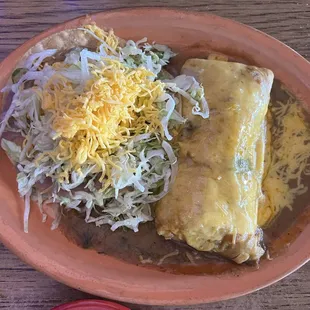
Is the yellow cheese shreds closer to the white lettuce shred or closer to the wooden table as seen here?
the white lettuce shred

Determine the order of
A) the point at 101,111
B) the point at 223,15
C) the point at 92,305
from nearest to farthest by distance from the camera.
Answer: the point at 101,111 < the point at 92,305 < the point at 223,15

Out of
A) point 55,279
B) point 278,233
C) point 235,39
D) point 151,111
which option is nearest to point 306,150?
point 278,233

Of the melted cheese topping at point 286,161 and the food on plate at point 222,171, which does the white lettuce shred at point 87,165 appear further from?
the melted cheese topping at point 286,161

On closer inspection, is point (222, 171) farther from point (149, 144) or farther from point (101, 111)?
point (101, 111)

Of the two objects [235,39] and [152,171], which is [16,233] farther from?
[235,39]

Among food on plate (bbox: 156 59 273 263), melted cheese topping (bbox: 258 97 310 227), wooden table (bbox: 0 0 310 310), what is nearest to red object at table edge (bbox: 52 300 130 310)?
wooden table (bbox: 0 0 310 310)

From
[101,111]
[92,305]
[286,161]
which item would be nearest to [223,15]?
[286,161]

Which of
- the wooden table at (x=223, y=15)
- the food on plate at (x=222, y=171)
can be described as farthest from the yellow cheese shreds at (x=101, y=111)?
the wooden table at (x=223, y=15)
